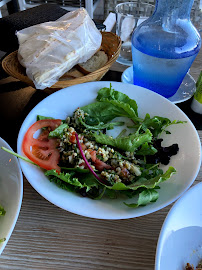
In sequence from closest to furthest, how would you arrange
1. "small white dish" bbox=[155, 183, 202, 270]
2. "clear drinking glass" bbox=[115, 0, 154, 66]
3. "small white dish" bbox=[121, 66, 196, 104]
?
1. "small white dish" bbox=[155, 183, 202, 270]
2. "small white dish" bbox=[121, 66, 196, 104]
3. "clear drinking glass" bbox=[115, 0, 154, 66]

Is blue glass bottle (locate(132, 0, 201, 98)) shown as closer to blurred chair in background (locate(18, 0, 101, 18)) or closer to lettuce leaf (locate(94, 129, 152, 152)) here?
lettuce leaf (locate(94, 129, 152, 152))

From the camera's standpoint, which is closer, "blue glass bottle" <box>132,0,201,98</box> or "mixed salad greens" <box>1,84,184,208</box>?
"mixed salad greens" <box>1,84,184,208</box>

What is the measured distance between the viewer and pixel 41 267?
500mm

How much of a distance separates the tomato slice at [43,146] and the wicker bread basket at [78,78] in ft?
0.65

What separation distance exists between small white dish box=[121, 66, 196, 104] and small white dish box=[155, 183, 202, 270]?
55 cm

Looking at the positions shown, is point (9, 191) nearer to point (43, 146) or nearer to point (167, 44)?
point (43, 146)

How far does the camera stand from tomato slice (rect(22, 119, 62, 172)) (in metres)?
0.62

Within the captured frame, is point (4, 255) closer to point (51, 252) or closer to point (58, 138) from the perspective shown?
point (51, 252)

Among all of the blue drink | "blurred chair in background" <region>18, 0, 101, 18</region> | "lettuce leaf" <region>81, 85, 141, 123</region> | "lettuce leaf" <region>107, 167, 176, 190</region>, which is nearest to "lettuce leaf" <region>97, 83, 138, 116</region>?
"lettuce leaf" <region>81, 85, 141, 123</region>

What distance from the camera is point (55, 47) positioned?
2.91 ft

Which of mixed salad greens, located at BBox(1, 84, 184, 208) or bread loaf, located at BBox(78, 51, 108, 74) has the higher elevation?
bread loaf, located at BBox(78, 51, 108, 74)

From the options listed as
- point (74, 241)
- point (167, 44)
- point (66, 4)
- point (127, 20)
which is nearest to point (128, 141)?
point (74, 241)

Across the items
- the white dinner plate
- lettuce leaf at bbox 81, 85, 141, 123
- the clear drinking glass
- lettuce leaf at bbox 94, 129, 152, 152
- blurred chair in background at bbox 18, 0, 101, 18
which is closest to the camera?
the white dinner plate

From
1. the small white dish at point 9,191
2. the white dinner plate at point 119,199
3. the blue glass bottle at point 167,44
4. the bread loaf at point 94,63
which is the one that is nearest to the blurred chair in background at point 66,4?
the bread loaf at point 94,63
